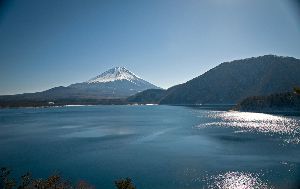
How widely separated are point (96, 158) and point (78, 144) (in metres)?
24.6

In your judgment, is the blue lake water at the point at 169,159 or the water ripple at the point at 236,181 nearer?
the water ripple at the point at 236,181

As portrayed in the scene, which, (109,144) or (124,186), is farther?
(109,144)

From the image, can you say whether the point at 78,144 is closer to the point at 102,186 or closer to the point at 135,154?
the point at 135,154

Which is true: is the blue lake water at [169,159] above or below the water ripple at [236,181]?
above

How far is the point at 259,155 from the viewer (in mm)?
74438

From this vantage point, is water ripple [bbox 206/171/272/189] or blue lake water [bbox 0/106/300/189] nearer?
water ripple [bbox 206/171/272/189]

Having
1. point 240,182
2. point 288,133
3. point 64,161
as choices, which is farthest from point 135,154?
point 288,133

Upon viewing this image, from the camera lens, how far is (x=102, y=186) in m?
51.2

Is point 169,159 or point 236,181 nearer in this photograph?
point 236,181

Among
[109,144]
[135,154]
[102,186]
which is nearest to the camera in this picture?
[102,186]

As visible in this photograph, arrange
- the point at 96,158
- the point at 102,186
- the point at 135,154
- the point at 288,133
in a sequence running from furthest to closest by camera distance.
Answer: the point at 288,133 < the point at 135,154 < the point at 96,158 < the point at 102,186

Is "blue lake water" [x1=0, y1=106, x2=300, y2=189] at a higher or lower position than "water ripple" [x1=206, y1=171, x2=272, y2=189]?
higher

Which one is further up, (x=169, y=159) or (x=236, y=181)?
(x=169, y=159)

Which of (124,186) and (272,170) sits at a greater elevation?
(124,186)
